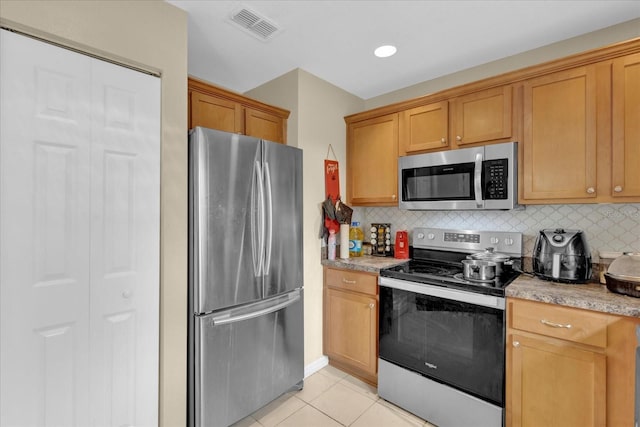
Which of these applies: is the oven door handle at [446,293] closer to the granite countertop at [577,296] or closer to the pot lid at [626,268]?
the granite countertop at [577,296]


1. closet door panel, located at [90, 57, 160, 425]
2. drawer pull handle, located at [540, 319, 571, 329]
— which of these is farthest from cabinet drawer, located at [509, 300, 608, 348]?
closet door panel, located at [90, 57, 160, 425]

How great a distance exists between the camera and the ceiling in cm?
172

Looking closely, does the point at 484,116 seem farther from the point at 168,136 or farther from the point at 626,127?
the point at 168,136

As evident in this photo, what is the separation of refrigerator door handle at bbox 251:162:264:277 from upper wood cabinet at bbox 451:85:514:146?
1541mm

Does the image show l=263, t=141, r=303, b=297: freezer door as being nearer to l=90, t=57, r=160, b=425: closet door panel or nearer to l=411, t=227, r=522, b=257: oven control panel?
l=90, t=57, r=160, b=425: closet door panel

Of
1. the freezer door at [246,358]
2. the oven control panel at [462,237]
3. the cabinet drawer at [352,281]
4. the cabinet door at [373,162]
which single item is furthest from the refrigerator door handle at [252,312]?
the oven control panel at [462,237]

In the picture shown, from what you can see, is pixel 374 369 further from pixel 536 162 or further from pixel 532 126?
pixel 532 126

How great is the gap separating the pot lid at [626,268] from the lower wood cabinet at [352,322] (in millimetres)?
1340

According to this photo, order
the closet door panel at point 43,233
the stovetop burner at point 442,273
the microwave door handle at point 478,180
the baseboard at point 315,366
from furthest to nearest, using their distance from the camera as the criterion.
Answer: the baseboard at point 315,366 < the microwave door handle at point 478,180 < the stovetop burner at point 442,273 < the closet door panel at point 43,233

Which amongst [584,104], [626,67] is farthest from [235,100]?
[626,67]

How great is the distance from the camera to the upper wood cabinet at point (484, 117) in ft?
6.68

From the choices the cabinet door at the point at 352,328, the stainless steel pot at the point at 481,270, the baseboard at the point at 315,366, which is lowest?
the baseboard at the point at 315,366

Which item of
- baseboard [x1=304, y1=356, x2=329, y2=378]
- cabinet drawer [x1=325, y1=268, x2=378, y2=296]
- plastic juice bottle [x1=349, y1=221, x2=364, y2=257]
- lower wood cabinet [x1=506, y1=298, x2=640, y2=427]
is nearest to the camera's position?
lower wood cabinet [x1=506, y1=298, x2=640, y2=427]

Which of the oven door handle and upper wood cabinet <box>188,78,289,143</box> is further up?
upper wood cabinet <box>188,78,289,143</box>
